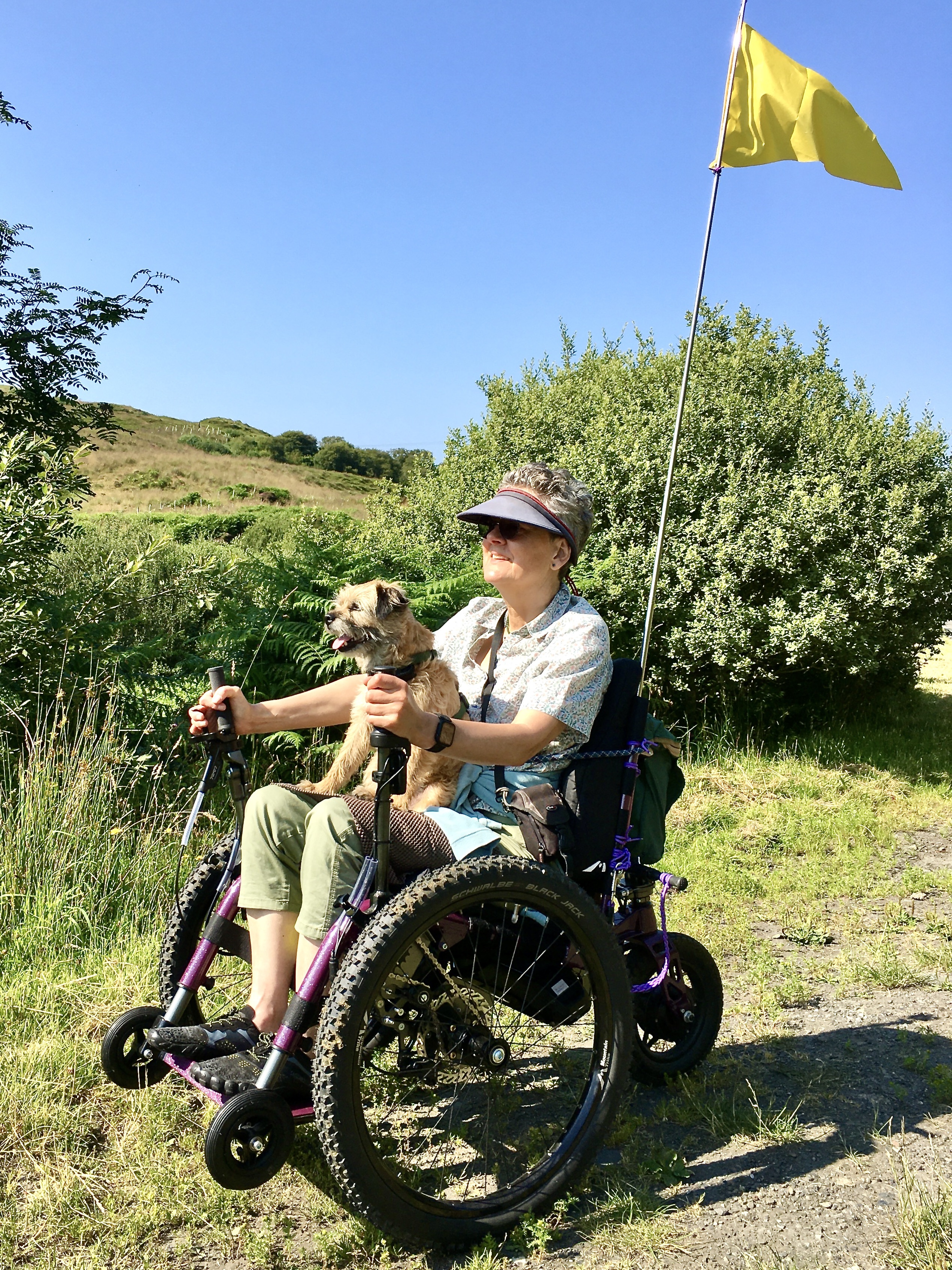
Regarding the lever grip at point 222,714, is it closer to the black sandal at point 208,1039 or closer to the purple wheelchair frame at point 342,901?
the purple wheelchair frame at point 342,901

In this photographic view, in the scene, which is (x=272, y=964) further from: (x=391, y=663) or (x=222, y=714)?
(x=391, y=663)

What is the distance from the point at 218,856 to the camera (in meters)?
2.74

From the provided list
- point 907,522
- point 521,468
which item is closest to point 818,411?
point 907,522

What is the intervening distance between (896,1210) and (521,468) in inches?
97.1

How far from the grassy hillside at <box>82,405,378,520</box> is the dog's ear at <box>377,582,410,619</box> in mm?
11898

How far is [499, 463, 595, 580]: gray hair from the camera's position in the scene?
2.91m

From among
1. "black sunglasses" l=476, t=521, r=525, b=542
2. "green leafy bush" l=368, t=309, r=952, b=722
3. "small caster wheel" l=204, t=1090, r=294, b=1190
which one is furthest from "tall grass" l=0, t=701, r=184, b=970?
"green leafy bush" l=368, t=309, r=952, b=722

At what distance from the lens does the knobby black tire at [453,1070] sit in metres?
2.08

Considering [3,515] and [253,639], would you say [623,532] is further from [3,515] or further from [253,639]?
[3,515]

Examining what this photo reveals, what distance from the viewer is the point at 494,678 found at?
303 centimetres

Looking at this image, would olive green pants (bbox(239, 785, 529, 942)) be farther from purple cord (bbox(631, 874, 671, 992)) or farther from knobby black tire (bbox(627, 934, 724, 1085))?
knobby black tire (bbox(627, 934, 724, 1085))

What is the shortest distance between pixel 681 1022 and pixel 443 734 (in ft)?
5.52

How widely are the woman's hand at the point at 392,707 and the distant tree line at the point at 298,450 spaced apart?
115 ft

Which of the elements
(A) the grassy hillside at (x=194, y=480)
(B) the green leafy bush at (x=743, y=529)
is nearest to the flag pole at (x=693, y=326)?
(B) the green leafy bush at (x=743, y=529)
